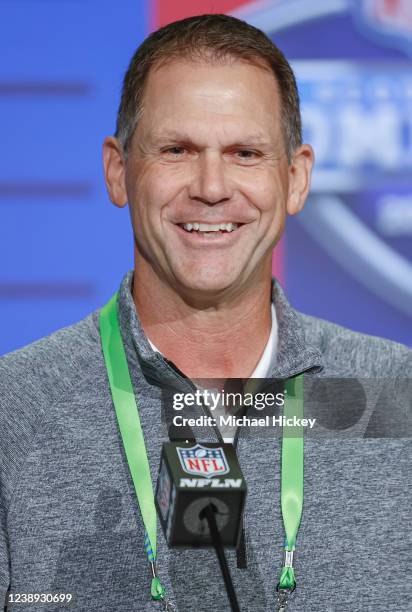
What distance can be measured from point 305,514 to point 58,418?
40cm

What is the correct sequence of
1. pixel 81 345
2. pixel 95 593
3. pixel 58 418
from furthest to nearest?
pixel 81 345 → pixel 58 418 → pixel 95 593

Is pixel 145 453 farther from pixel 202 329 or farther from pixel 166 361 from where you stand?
pixel 202 329

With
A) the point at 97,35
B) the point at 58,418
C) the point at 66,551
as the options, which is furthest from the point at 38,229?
the point at 66,551

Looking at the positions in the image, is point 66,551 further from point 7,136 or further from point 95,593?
point 7,136

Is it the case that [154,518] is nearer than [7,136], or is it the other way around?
[154,518]

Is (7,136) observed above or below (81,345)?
above

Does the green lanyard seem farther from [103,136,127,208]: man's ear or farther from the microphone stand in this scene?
the microphone stand

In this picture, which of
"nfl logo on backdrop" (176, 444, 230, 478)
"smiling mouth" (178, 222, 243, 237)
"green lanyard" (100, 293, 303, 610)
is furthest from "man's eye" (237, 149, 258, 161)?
"nfl logo on backdrop" (176, 444, 230, 478)

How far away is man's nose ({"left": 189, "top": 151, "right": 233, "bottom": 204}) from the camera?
166 cm

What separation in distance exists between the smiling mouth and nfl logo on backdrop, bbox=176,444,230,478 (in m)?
0.59

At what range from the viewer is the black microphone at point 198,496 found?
44.0 inches

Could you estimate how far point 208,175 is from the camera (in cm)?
166

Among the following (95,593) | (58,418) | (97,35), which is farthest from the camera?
(97,35)

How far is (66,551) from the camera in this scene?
1.52m
